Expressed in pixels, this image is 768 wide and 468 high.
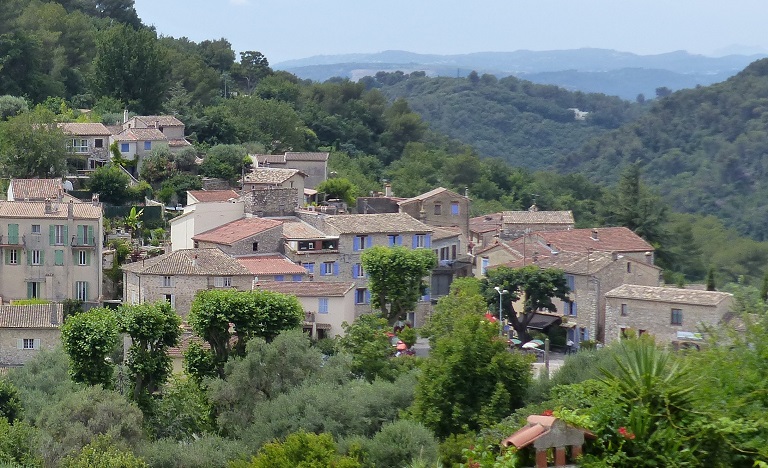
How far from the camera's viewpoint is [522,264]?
5084 cm

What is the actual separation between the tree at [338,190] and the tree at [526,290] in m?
11.8

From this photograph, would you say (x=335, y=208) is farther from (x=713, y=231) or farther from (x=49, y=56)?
(x=713, y=231)

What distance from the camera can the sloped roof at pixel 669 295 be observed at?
4420cm

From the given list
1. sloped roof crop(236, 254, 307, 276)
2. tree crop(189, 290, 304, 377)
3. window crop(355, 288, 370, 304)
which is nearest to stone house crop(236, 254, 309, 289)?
sloped roof crop(236, 254, 307, 276)

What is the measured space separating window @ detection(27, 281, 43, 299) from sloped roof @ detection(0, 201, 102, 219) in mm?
2421

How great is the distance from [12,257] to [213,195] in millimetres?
9726

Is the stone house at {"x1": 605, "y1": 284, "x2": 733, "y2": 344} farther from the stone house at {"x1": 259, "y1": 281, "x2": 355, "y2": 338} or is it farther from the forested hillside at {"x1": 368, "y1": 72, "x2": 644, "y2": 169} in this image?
the forested hillside at {"x1": 368, "y1": 72, "x2": 644, "y2": 169}

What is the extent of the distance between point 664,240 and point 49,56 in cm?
3616

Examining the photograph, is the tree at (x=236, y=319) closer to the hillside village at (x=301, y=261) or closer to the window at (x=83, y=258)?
the hillside village at (x=301, y=261)

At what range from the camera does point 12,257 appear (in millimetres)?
46562

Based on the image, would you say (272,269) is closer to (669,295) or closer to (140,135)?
(669,295)

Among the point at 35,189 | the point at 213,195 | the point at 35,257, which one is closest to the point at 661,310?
the point at 213,195

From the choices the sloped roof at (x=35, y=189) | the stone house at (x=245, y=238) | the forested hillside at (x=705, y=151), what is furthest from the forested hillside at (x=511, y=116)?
the stone house at (x=245, y=238)

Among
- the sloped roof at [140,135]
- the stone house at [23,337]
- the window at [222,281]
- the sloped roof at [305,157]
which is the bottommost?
the stone house at [23,337]
